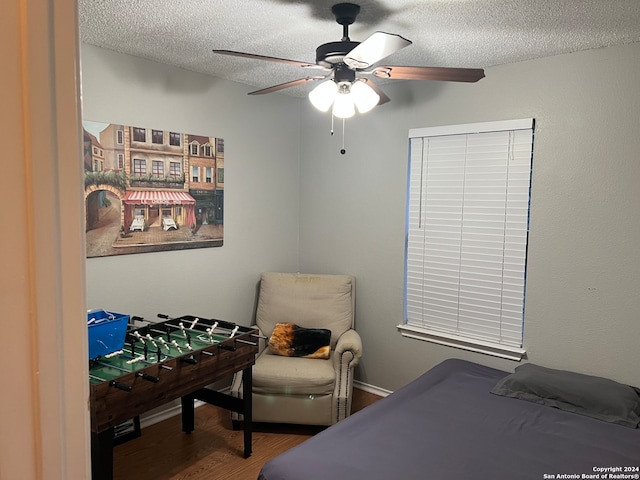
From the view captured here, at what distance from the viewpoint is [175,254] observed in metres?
3.45

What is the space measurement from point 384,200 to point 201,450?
2244 mm

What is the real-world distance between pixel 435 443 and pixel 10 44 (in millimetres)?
2264

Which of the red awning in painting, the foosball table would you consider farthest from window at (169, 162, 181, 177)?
the foosball table

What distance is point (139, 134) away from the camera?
316cm

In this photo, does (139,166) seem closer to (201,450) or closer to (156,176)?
(156,176)

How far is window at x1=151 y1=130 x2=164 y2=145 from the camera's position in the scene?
10.6 feet

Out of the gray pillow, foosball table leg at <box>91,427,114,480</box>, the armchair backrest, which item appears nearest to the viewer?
foosball table leg at <box>91,427,114,480</box>

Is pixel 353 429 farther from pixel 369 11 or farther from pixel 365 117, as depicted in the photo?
pixel 365 117

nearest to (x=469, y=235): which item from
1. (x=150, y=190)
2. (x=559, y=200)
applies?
(x=559, y=200)

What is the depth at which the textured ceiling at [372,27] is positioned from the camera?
2.27m

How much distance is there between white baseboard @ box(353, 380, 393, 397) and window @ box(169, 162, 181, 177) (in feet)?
7.44

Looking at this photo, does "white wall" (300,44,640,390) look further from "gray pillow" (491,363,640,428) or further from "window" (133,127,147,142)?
"window" (133,127,147,142)

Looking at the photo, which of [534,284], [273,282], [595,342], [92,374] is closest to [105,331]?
[92,374]

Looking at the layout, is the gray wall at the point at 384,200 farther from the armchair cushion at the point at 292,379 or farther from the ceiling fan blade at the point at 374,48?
the ceiling fan blade at the point at 374,48
